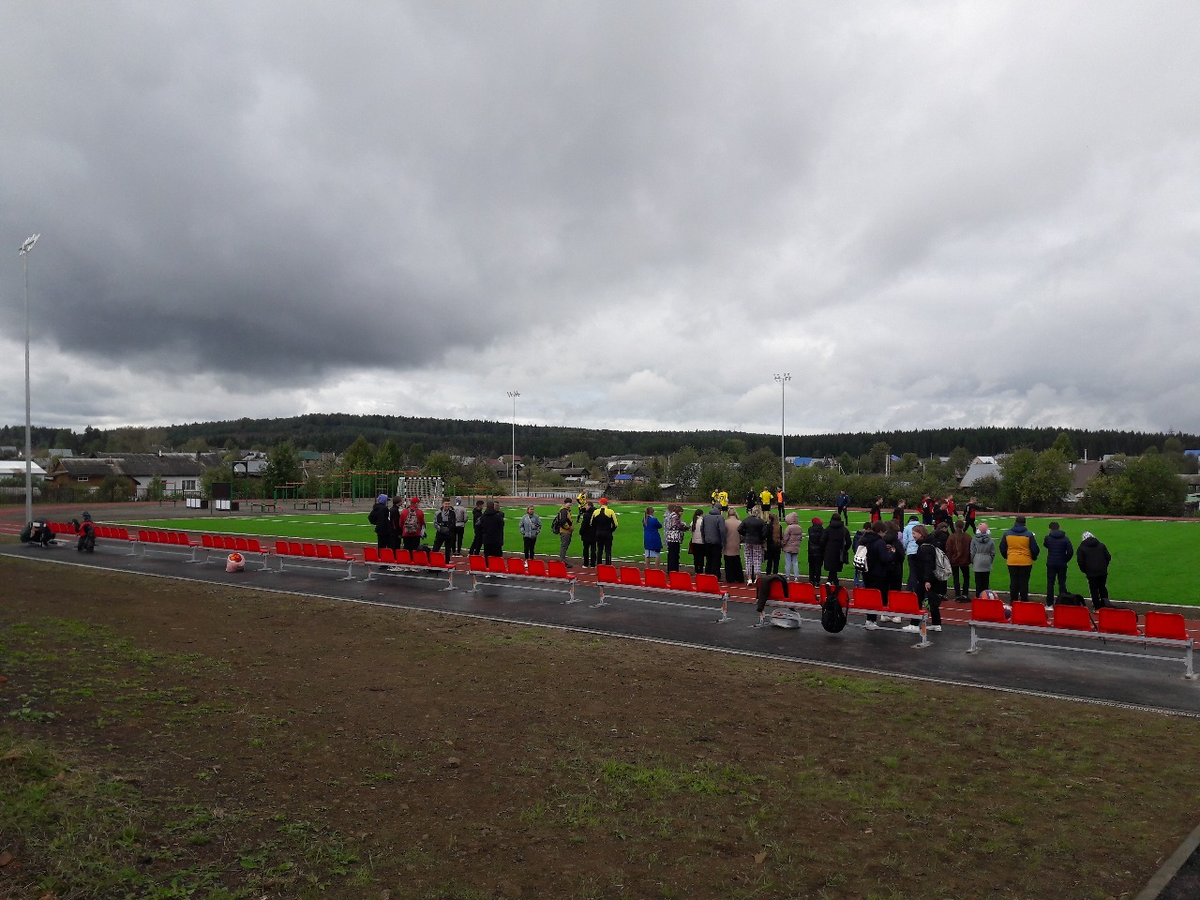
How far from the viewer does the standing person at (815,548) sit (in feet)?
49.8

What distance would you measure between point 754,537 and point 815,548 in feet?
4.86

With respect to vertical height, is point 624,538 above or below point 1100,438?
below

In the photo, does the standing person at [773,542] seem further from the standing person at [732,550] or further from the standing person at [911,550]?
the standing person at [911,550]

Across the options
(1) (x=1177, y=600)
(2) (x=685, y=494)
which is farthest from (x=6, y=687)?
(2) (x=685, y=494)

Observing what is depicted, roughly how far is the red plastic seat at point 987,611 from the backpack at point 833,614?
1991 mm

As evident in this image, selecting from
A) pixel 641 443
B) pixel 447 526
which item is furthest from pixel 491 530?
pixel 641 443

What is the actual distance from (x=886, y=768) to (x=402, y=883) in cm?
447

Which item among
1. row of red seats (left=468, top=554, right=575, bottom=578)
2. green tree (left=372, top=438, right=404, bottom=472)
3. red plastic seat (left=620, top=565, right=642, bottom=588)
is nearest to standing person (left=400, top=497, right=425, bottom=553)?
row of red seats (left=468, top=554, right=575, bottom=578)

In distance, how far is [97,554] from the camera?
25.0 meters

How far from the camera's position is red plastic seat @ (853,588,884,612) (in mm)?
12727

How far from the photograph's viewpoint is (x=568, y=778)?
6.79 m

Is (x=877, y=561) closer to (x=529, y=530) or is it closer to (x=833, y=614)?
(x=833, y=614)

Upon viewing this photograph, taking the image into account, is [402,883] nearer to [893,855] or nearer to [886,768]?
[893,855]

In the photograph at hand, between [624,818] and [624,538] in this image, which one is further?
[624,538]
